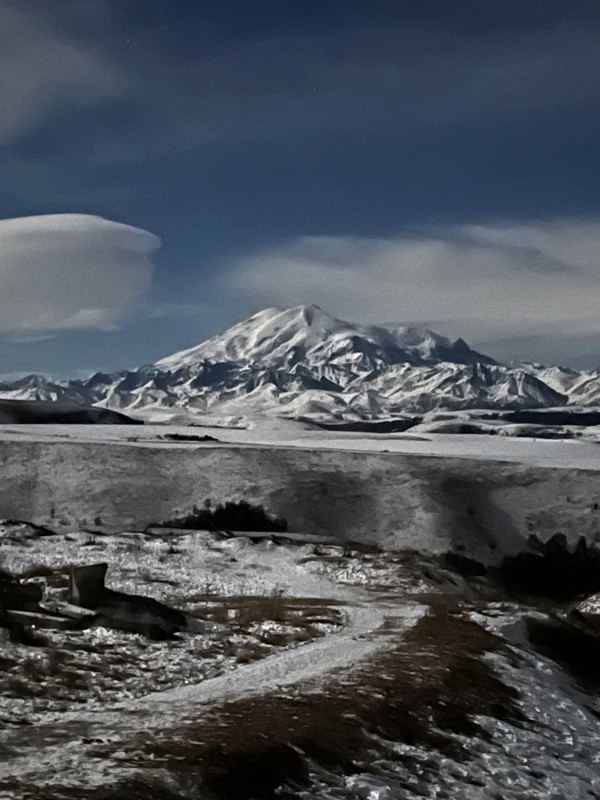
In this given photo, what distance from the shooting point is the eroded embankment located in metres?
50.5

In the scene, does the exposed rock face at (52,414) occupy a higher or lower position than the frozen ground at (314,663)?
higher

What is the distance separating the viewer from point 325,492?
5328cm

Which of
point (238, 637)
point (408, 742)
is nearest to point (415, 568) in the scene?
point (238, 637)

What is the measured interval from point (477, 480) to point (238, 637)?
29731mm

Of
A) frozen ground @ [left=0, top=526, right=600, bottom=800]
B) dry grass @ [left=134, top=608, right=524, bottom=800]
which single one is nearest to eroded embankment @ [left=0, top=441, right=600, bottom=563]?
frozen ground @ [left=0, top=526, right=600, bottom=800]

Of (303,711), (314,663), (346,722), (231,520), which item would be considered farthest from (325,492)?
(346,722)

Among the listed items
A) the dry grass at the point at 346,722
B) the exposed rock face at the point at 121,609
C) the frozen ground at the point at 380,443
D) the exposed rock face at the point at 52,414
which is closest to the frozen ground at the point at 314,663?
the dry grass at the point at 346,722

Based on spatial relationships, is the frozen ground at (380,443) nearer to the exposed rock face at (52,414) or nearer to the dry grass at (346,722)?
the exposed rock face at (52,414)

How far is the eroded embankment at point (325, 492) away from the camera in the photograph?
50.5m

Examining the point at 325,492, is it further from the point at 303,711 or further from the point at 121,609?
the point at 303,711

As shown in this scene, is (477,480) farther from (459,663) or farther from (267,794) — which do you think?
(267,794)

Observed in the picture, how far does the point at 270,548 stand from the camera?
4712 centimetres

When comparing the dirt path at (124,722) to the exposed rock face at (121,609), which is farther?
the exposed rock face at (121,609)

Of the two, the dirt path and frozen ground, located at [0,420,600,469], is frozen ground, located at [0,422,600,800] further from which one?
frozen ground, located at [0,420,600,469]
